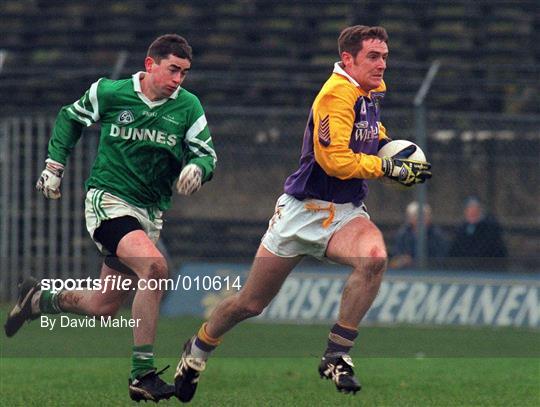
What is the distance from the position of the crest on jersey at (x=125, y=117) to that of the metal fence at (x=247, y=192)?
27.7 ft

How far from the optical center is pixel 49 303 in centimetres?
973

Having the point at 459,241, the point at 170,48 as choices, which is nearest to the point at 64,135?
the point at 170,48

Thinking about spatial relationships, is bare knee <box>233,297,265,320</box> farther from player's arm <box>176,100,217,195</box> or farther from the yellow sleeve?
the yellow sleeve

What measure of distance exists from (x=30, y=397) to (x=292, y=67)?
11.2 meters

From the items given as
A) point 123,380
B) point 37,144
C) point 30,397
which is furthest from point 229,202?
point 30,397

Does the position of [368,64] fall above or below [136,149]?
above

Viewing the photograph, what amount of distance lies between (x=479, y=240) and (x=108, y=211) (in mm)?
8756

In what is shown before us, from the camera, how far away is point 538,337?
14578mm

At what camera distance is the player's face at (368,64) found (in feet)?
28.3

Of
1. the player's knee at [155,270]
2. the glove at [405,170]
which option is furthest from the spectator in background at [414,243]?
the player's knee at [155,270]

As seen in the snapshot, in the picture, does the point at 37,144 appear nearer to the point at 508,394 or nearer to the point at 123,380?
the point at 123,380

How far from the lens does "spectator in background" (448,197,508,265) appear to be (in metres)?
17.0

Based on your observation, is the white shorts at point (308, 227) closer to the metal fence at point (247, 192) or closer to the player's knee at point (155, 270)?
the player's knee at point (155, 270)

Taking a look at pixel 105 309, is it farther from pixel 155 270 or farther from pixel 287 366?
pixel 287 366
